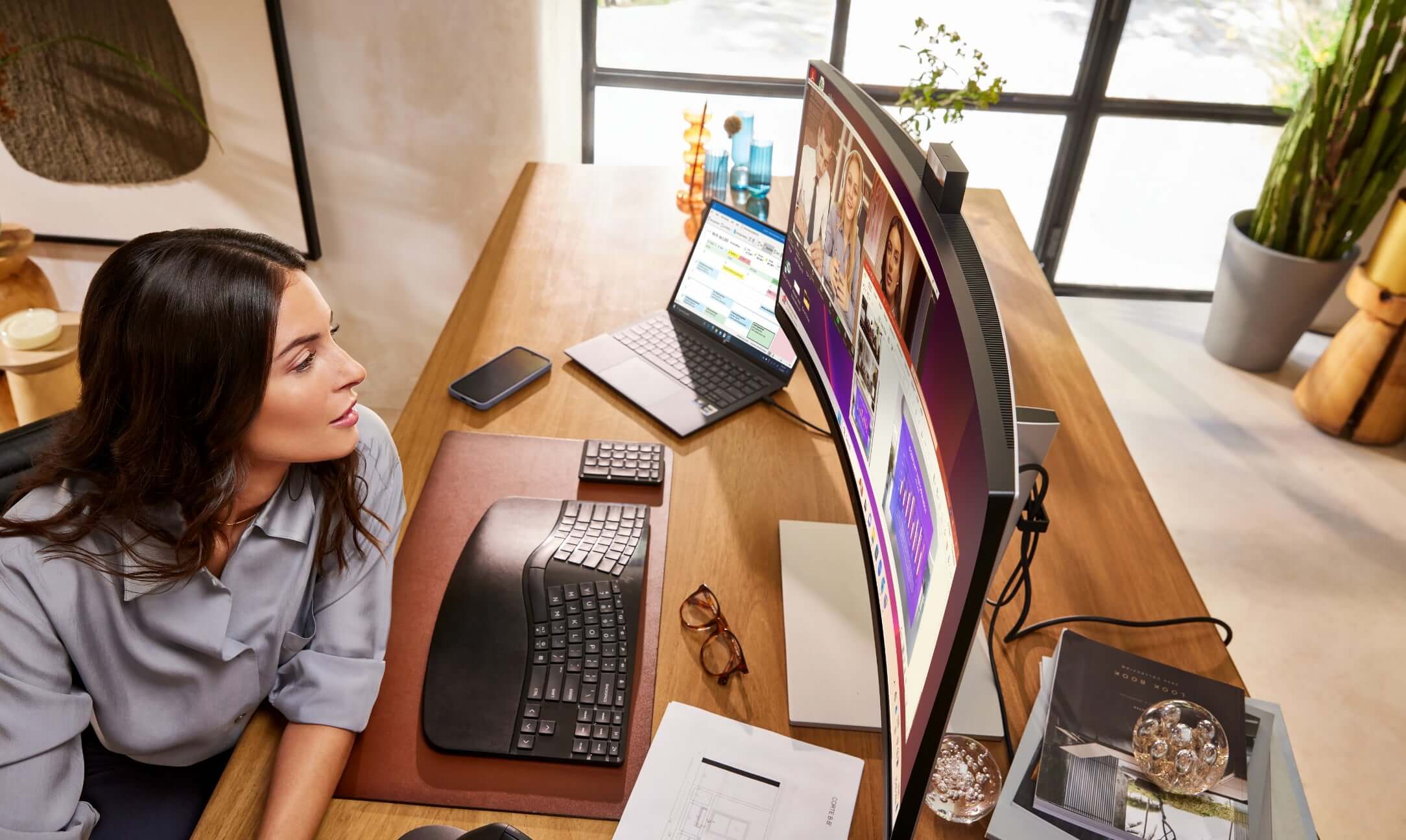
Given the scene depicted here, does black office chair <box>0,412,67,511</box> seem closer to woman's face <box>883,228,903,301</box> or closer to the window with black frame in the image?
woman's face <box>883,228,903,301</box>

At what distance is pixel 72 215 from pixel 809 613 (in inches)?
91.8

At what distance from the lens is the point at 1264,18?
2.70m

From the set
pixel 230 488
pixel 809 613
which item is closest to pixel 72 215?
pixel 230 488

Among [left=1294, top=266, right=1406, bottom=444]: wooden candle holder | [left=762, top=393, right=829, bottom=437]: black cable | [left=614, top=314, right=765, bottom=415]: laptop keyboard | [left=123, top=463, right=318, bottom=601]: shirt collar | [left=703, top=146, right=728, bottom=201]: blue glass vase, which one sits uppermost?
[left=703, top=146, right=728, bottom=201]: blue glass vase

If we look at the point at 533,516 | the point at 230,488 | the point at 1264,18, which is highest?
the point at 1264,18

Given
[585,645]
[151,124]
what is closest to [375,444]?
[585,645]

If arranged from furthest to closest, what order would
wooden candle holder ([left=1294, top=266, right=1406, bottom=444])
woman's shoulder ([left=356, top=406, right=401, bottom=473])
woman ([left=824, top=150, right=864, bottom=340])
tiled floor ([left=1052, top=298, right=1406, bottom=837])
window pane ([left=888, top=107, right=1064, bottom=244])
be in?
window pane ([left=888, top=107, right=1064, bottom=244])
wooden candle holder ([left=1294, top=266, right=1406, bottom=444])
tiled floor ([left=1052, top=298, right=1406, bottom=837])
woman's shoulder ([left=356, top=406, right=401, bottom=473])
woman ([left=824, top=150, right=864, bottom=340])

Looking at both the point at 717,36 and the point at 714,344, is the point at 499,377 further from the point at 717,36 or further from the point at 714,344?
the point at 717,36

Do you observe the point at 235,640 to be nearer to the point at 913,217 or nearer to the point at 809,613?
the point at 809,613

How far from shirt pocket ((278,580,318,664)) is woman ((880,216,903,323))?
0.68 metres

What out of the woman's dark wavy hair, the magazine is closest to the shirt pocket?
the woman's dark wavy hair

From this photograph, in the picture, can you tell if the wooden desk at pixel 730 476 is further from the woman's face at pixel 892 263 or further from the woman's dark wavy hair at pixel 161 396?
the woman's face at pixel 892 263

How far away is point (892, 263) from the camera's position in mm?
829

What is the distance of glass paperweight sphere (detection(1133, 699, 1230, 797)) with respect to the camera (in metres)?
0.87
